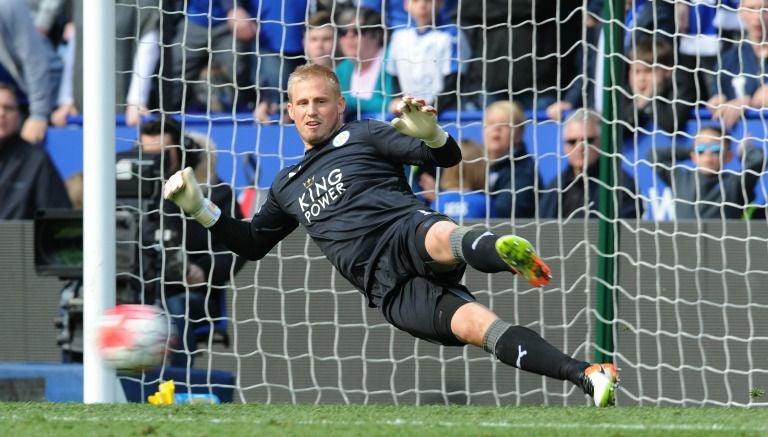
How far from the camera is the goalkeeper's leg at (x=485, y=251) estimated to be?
3980 mm

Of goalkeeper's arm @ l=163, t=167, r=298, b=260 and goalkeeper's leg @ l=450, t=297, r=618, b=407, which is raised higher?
goalkeeper's arm @ l=163, t=167, r=298, b=260

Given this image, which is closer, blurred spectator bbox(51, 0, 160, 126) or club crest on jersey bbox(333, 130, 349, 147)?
club crest on jersey bbox(333, 130, 349, 147)

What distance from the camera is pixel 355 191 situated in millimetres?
4793

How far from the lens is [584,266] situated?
654 cm

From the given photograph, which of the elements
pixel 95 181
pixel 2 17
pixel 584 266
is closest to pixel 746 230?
pixel 584 266

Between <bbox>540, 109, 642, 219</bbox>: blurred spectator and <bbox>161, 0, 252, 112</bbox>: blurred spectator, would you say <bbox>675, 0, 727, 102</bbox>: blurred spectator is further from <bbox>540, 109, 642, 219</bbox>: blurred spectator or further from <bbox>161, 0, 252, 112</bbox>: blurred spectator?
<bbox>161, 0, 252, 112</bbox>: blurred spectator

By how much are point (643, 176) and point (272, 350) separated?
2.27m

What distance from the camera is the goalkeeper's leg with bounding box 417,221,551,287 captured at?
3.98 metres

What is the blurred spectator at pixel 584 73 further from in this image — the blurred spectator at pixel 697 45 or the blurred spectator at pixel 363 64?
the blurred spectator at pixel 363 64

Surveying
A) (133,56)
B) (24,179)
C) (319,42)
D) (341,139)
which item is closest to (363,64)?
(319,42)

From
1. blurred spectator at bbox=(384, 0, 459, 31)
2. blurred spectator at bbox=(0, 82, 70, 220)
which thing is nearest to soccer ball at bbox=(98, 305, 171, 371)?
blurred spectator at bbox=(0, 82, 70, 220)

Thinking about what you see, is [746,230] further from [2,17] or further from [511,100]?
[2,17]

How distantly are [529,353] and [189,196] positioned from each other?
1.60m

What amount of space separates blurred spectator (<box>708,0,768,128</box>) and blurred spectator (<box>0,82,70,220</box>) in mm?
3872
